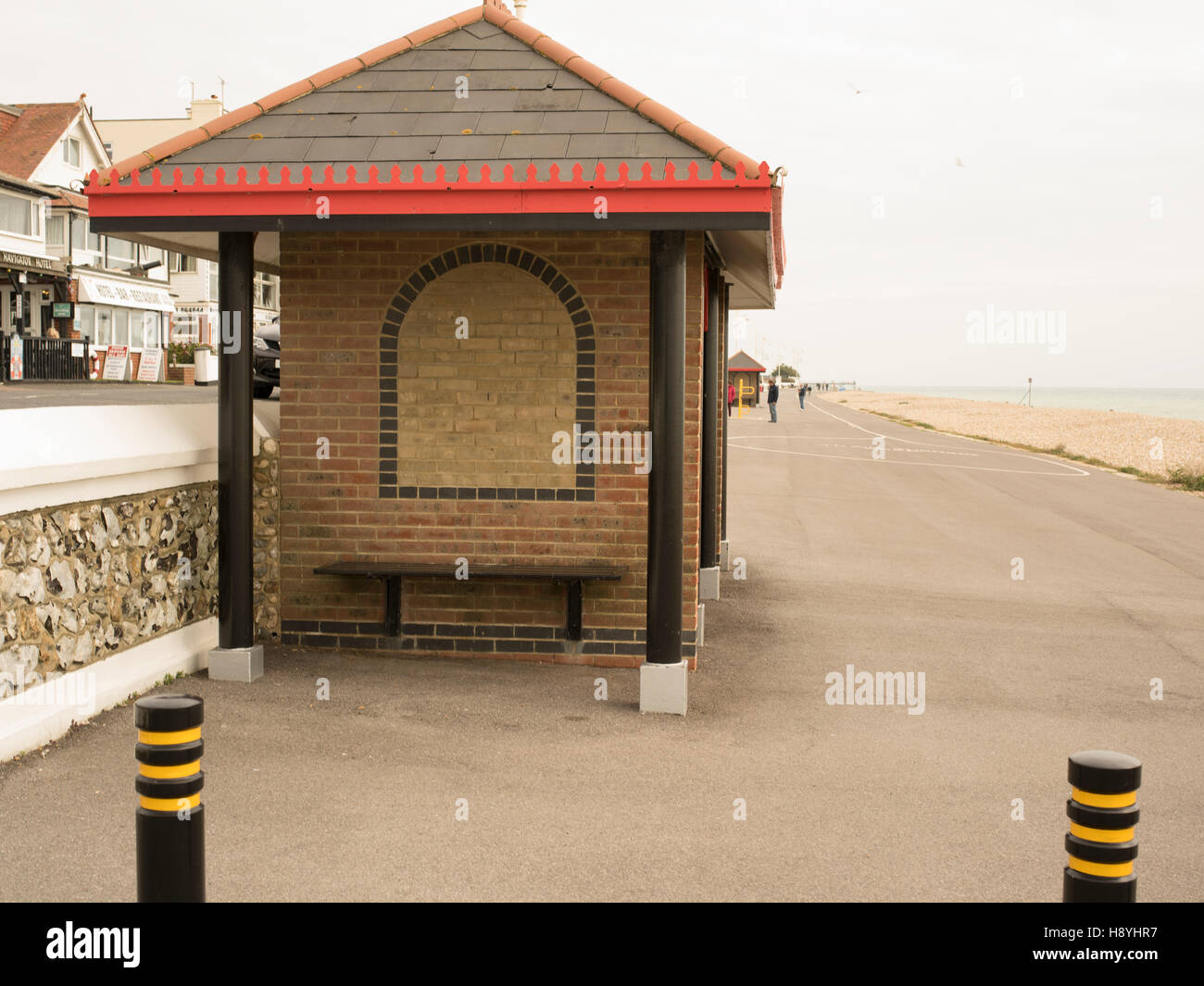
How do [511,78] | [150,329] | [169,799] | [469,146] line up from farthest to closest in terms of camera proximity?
[150,329]
[511,78]
[469,146]
[169,799]

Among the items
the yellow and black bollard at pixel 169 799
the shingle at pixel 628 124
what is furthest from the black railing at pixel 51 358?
the yellow and black bollard at pixel 169 799

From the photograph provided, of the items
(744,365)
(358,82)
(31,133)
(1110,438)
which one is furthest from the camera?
(744,365)

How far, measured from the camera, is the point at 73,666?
6.71m

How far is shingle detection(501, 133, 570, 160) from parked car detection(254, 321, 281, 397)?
9.34 m

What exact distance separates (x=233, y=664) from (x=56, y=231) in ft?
131

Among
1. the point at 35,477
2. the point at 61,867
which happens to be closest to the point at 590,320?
the point at 35,477

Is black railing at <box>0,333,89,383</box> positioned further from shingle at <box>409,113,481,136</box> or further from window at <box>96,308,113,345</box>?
shingle at <box>409,113,481,136</box>

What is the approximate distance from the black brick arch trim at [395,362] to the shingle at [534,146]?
109 centimetres

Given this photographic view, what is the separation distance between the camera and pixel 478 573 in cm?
829

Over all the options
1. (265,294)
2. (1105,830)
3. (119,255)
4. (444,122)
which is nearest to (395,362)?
(444,122)

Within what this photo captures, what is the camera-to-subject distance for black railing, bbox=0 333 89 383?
3256 cm

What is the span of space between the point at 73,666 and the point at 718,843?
3.67m

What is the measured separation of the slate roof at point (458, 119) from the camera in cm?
736

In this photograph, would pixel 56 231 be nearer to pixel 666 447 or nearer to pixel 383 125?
pixel 383 125
